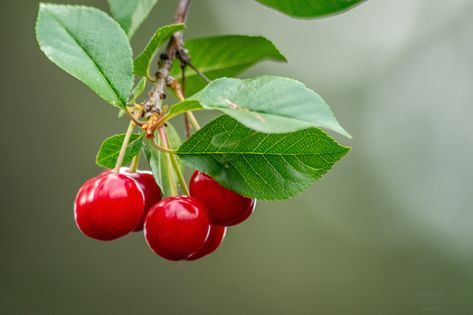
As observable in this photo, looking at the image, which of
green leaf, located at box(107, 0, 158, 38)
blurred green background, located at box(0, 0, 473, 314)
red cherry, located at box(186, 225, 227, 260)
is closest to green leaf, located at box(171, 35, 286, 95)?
green leaf, located at box(107, 0, 158, 38)

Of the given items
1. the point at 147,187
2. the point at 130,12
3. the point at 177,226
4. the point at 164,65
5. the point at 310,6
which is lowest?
the point at 177,226

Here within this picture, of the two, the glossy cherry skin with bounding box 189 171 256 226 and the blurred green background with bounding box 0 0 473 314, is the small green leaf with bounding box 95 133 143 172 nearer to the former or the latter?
the glossy cherry skin with bounding box 189 171 256 226

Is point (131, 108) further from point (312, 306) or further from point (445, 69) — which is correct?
point (445, 69)

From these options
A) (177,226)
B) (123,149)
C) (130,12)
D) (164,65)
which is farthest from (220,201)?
(130,12)

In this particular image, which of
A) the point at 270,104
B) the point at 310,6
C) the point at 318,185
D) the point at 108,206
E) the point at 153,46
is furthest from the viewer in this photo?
the point at 318,185

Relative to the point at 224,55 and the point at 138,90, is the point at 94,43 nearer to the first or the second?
the point at 138,90

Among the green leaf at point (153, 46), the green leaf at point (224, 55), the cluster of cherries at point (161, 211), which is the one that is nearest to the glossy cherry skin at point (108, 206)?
the cluster of cherries at point (161, 211)

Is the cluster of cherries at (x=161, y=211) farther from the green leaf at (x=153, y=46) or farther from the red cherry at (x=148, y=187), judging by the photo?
the green leaf at (x=153, y=46)
